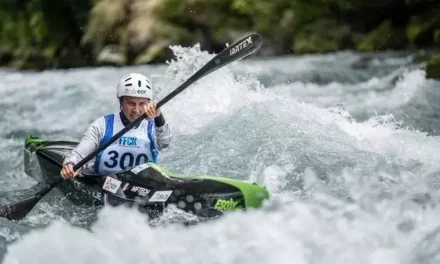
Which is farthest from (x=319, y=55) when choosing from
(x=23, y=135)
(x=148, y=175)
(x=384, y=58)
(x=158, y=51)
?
(x=148, y=175)

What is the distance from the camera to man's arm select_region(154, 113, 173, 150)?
21.7 ft

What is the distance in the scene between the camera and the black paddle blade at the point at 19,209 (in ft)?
20.9

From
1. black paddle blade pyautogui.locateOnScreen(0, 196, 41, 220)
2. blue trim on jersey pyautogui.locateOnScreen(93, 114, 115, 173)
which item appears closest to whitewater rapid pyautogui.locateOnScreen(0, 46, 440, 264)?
black paddle blade pyautogui.locateOnScreen(0, 196, 41, 220)

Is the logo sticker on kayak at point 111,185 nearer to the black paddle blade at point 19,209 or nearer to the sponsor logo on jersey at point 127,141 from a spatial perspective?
the sponsor logo on jersey at point 127,141

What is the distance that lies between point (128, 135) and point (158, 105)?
0.40 meters

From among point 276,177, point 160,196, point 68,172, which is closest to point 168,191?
point 160,196

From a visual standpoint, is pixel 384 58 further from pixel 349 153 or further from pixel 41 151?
pixel 41 151

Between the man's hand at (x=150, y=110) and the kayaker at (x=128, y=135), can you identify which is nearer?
the man's hand at (x=150, y=110)

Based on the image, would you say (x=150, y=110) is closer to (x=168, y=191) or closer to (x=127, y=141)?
(x=127, y=141)

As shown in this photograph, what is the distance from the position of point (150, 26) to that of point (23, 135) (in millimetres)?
6853

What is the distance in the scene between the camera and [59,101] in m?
14.9

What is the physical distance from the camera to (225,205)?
5871 mm

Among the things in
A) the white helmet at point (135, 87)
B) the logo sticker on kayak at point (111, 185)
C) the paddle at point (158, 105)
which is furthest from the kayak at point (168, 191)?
the white helmet at point (135, 87)

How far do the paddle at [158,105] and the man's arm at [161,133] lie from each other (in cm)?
24
